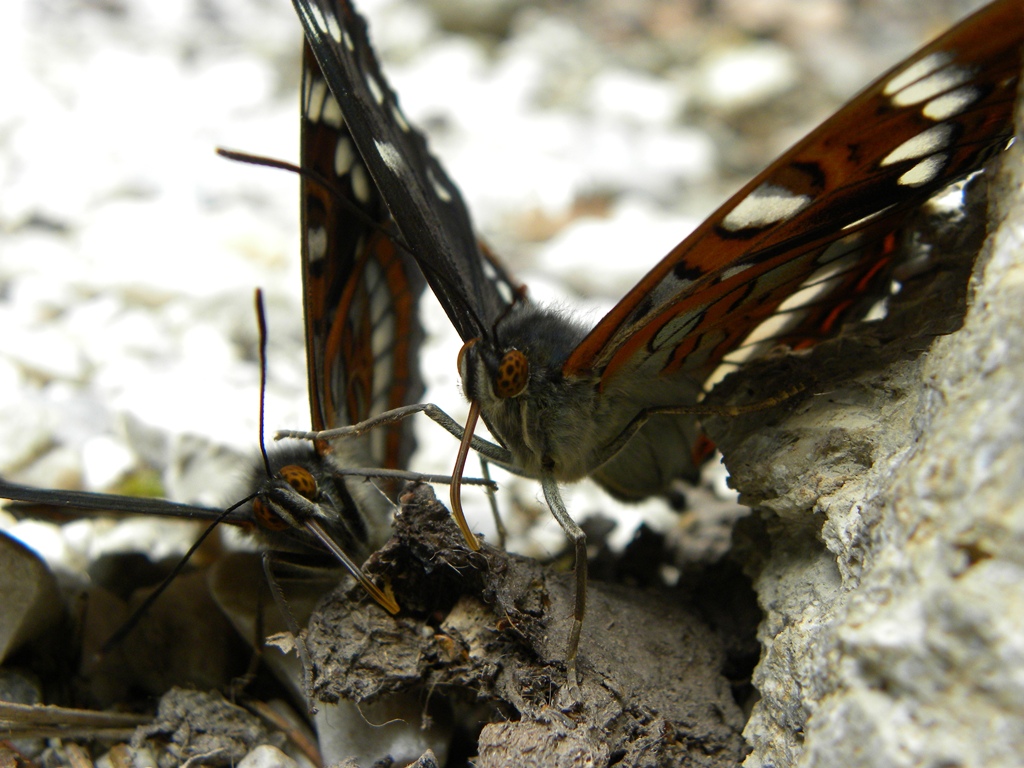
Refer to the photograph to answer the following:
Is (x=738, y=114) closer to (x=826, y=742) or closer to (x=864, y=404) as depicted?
(x=864, y=404)

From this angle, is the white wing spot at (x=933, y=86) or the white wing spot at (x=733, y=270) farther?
the white wing spot at (x=733, y=270)

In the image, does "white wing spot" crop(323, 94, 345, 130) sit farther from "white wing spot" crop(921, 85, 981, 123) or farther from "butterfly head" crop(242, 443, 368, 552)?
"white wing spot" crop(921, 85, 981, 123)

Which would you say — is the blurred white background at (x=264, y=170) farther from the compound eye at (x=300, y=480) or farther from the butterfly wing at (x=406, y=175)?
the compound eye at (x=300, y=480)

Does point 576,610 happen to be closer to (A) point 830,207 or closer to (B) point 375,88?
(A) point 830,207

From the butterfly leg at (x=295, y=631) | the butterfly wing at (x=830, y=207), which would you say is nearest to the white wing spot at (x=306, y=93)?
the butterfly wing at (x=830, y=207)

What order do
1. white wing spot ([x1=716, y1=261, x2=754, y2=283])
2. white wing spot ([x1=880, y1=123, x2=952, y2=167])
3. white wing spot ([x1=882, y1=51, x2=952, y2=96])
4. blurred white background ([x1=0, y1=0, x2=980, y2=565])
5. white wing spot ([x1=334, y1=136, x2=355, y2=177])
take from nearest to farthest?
white wing spot ([x1=882, y1=51, x2=952, y2=96]) → white wing spot ([x1=880, y1=123, x2=952, y2=167]) → white wing spot ([x1=716, y1=261, x2=754, y2=283]) → white wing spot ([x1=334, y1=136, x2=355, y2=177]) → blurred white background ([x1=0, y1=0, x2=980, y2=565])

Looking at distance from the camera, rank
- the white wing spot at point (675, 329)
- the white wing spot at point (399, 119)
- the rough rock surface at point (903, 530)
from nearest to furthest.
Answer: the rough rock surface at point (903, 530)
the white wing spot at point (675, 329)
the white wing spot at point (399, 119)

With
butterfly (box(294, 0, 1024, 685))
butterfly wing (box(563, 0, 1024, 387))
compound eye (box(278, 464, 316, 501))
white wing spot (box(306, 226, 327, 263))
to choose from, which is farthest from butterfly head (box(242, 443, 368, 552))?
butterfly wing (box(563, 0, 1024, 387))

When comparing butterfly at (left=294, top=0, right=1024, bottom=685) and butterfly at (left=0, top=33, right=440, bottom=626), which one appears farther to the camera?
butterfly at (left=0, top=33, right=440, bottom=626)
